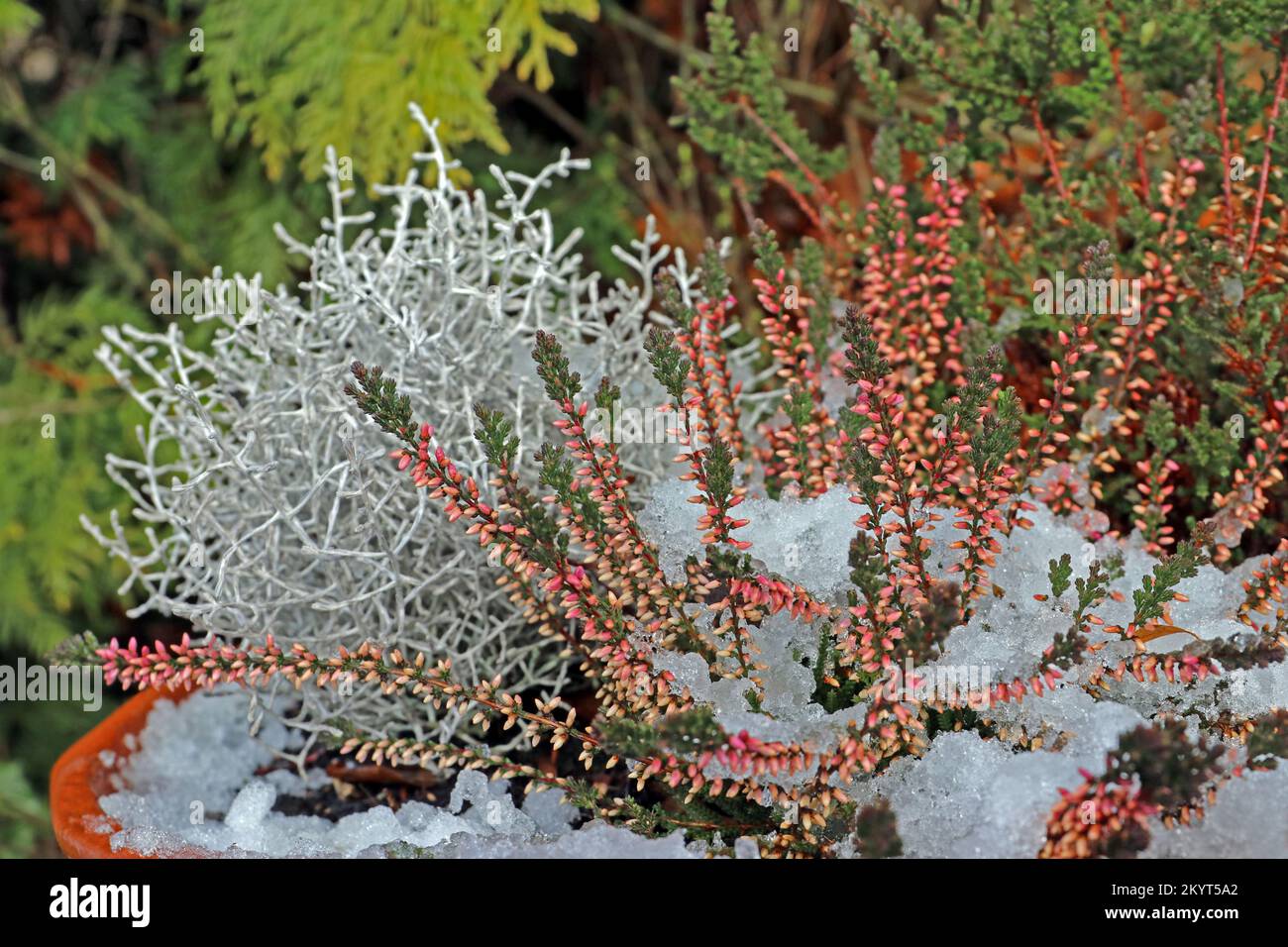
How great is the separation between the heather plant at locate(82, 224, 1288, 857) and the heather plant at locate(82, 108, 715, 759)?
114 millimetres

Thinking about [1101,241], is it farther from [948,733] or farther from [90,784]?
[90,784]

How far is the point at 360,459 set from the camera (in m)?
0.92

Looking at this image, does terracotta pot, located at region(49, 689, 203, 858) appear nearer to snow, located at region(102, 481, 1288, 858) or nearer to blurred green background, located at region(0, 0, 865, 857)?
snow, located at region(102, 481, 1288, 858)

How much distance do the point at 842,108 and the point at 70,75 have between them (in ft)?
4.36

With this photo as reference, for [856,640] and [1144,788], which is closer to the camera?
[1144,788]

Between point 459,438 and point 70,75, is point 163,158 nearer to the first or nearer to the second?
point 70,75

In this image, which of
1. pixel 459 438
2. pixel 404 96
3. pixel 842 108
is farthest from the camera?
pixel 842 108

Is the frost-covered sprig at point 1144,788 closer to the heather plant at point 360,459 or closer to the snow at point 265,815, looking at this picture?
the snow at point 265,815

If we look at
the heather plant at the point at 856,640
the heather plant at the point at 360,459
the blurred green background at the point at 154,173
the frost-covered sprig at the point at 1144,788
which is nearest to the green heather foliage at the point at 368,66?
the blurred green background at the point at 154,173

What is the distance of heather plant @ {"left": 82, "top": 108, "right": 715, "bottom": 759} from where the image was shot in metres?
0.98

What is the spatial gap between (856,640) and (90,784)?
2.28 feet

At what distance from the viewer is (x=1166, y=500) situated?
3.43 ft

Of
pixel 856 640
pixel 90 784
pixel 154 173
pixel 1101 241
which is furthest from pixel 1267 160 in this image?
pixel 154 173
